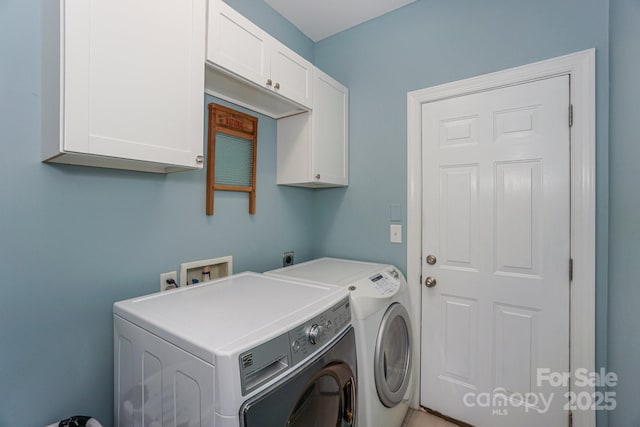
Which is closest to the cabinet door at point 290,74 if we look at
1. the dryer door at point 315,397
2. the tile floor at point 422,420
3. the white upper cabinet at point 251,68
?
the white upper cabinet at point 251,68

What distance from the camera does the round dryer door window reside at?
1.34 metres

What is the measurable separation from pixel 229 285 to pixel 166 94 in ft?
2.85

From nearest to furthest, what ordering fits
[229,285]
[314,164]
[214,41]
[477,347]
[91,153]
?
[91,153] → [214,41] → [229,285] → [477,347] → [314,164]

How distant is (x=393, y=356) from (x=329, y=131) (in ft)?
4.87

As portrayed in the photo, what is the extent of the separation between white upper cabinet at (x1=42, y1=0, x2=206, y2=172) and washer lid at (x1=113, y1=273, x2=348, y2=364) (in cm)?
55

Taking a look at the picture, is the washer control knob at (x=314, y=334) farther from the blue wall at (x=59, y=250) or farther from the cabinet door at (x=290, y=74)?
the cabinet door at (x=290, y=74)

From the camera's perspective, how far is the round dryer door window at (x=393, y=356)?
1.34 meters

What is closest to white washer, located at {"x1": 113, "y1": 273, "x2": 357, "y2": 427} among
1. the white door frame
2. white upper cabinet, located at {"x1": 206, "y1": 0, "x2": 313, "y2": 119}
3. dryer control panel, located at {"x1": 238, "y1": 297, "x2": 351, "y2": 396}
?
dryer control panel, located at {"x1": 238, "y1": 297, "x2": 351, "y2": 396}

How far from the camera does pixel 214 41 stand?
1.22 m

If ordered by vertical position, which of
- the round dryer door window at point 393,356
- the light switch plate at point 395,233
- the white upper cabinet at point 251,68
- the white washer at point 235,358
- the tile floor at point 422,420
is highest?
the white upper cabinet at point 251,68

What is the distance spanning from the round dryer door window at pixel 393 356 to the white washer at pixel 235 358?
0.22 meters

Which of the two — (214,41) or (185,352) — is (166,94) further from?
(185,352)

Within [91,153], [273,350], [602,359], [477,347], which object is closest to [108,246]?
[91,153]

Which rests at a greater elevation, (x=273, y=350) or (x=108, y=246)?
(x=108, y=246)
